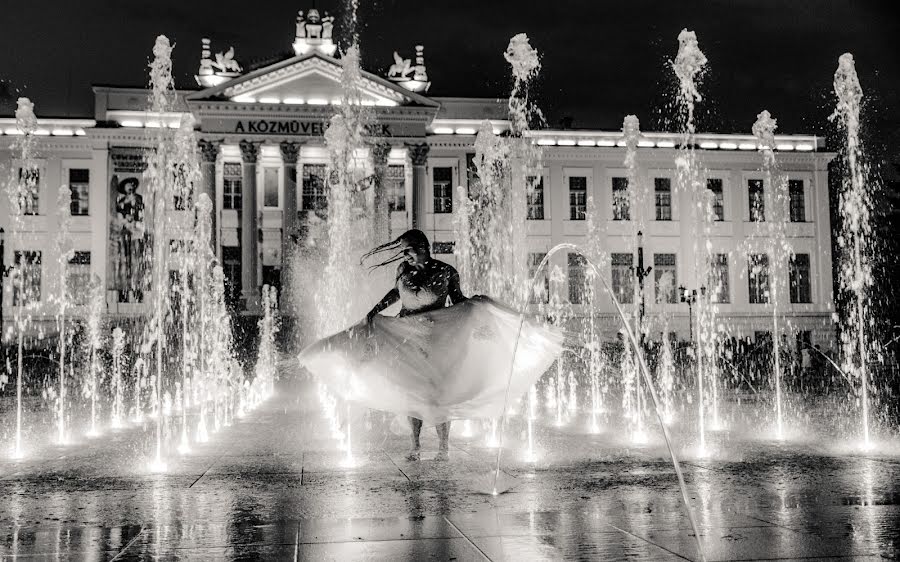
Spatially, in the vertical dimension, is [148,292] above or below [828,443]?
above

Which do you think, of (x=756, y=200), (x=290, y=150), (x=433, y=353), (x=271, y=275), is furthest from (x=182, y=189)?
(x=433, y=353)

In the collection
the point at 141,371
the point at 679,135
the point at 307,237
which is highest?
the point at 679,135

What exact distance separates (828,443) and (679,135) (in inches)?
→ 1579

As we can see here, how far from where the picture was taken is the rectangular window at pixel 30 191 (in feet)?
137

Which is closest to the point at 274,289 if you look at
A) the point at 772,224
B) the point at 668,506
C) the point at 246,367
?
the point at 246,367

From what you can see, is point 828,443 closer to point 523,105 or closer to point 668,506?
point 668,506

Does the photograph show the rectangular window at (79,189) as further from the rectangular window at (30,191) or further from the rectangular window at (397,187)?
the rectangular window at (397,187)

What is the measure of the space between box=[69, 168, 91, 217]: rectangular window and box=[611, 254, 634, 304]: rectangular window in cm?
2566

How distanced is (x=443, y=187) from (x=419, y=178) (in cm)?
378

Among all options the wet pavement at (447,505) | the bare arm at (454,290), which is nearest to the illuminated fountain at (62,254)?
the wet pavement at (447,505)

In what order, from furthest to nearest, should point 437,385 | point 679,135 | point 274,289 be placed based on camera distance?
point 679,135 → point 274,289 → point 437,385

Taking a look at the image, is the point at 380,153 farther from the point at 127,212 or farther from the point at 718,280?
the point at 718,280

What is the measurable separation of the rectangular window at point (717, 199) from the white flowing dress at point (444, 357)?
1634 inches

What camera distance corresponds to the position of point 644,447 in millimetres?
7941
